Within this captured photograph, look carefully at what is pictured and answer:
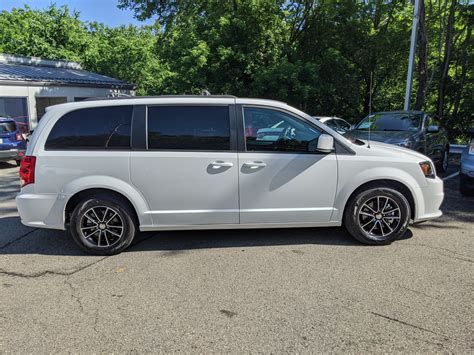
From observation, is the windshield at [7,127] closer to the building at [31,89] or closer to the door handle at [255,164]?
the building at [31,89]

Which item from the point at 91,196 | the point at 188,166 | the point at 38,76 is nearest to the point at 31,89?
the point at 38,76

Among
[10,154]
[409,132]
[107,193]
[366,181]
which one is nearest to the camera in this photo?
[107,193]

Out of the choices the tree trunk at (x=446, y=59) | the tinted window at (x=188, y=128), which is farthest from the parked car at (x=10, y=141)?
the tree trunk at (x=446, y=59)

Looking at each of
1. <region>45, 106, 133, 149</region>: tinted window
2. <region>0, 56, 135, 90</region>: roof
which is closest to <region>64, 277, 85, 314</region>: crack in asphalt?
<region>45, 106, 133, 149</region>: tinted window

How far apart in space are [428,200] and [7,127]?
1115cm

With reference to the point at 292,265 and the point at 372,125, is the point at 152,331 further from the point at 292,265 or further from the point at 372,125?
the point at 372,125

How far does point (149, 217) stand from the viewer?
463cm

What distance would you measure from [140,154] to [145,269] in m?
1.30

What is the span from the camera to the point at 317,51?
20375 mm

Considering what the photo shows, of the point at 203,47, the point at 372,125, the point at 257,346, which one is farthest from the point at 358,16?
the point at 257,346

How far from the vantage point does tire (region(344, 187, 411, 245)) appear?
4.75 m

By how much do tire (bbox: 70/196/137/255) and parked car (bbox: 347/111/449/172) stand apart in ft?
17.7

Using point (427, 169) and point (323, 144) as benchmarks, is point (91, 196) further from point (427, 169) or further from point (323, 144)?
point (427, 169)

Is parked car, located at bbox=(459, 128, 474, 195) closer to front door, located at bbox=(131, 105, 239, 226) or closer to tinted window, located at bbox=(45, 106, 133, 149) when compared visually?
front door, located at bbox=(131, 105, 239, 226)
